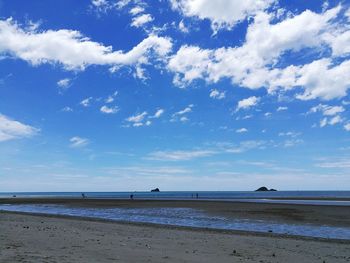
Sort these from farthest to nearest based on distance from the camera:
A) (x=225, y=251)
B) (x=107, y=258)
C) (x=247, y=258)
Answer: (x=225, y=251)
(x=247, y=258)
(x=107, y=258)

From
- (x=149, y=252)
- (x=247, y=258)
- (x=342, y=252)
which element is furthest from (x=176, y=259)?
(x=342, y=252)

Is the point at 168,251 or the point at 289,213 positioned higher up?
the point at 289,213

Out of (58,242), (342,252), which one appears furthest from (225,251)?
(58,242)

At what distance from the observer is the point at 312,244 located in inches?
786

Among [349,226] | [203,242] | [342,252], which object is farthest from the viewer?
[349,226]

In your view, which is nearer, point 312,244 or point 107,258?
point 107,258

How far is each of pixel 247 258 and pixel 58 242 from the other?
781cm

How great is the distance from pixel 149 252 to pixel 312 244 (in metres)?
9.52

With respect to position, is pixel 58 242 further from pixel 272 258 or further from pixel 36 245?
pixel 272 258

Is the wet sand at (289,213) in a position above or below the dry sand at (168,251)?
above

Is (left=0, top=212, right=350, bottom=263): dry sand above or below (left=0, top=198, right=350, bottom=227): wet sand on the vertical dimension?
below

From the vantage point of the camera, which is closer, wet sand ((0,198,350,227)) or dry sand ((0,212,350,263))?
dry sand ((0,212,350,263))

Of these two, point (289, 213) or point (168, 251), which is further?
point (289, 213)

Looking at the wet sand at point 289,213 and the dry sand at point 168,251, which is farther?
the wet sand at point 289,213
